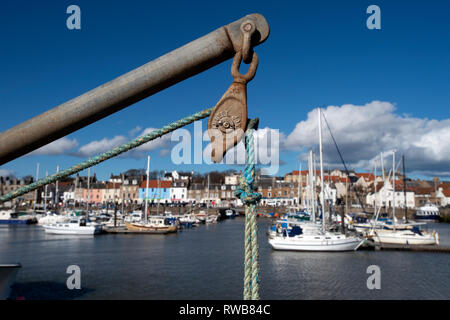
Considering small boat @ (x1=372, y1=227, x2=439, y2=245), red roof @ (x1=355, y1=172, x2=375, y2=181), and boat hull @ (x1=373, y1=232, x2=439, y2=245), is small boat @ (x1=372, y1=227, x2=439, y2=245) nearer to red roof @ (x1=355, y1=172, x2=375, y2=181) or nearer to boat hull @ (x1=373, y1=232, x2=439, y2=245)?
boat hull @ (x1=373, y1=232, x2=439, y2=245)

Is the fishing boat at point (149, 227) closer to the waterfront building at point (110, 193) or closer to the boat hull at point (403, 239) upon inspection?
the boat hull at point (403, 239)

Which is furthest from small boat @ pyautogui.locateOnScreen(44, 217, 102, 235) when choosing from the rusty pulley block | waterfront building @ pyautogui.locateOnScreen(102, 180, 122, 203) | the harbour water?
waterfront building @ pyautogui.locateOnScreen(102, 180, 122, 203)

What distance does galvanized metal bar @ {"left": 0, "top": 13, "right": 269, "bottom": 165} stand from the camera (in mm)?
2197

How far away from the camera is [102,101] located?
86.7 inches

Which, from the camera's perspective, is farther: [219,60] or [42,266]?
[42,266]

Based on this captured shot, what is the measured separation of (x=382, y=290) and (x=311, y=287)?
154 inches

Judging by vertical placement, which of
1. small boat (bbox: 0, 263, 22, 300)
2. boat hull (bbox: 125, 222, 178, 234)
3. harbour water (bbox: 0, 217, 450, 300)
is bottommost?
Result: harbour water (bbox: 0, 217, 450, 300)

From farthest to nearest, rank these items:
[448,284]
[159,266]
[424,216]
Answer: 1. [424,216]
2. [159,266]
3. [448,284]

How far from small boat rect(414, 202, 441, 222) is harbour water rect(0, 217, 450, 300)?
238 ft

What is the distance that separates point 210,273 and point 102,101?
23.3 metres

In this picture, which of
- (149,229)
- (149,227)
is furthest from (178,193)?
(149,229)

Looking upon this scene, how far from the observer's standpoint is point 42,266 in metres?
26.8

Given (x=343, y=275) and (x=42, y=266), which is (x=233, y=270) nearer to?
(x=343, y=275)
